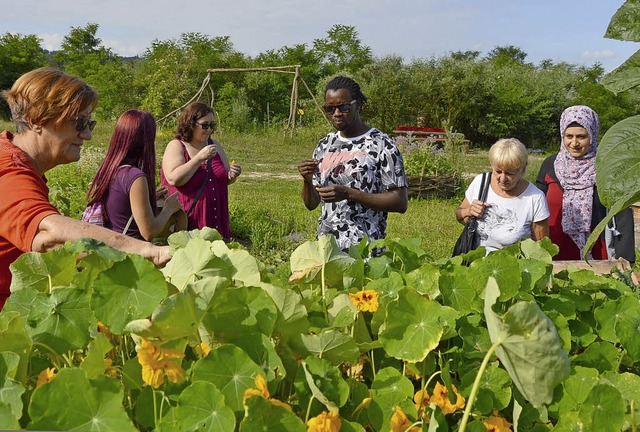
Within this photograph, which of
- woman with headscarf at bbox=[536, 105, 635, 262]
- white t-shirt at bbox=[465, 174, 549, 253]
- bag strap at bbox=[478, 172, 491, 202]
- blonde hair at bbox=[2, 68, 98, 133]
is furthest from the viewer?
woman with headscarf at bbox=[536, 105, 635, 262]

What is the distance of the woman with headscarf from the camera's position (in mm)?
3855

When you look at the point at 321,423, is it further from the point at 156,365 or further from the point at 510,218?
the point at 510,218

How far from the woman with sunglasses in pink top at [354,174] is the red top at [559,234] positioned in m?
1.23

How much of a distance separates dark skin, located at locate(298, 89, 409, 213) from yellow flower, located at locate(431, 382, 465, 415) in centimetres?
222

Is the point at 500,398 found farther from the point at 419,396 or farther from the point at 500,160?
the point at 500,160

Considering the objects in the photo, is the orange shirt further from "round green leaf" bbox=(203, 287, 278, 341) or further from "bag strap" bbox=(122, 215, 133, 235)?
"bag strap" bbox=(122, 215, 133, 235)

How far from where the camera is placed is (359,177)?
3311 millimetres

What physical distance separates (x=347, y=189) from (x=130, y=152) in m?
1.10

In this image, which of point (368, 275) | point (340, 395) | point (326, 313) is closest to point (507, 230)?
point (368, 275)

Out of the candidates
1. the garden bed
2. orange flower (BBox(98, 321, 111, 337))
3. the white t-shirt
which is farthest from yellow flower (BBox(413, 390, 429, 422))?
the garden bed

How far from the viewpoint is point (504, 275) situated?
1.16 metres

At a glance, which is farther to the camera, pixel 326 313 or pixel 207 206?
pixel 207 206

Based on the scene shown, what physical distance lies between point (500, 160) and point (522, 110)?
91.5 feet

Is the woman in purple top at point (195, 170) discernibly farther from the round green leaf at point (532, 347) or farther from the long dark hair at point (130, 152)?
the round green leaf at point (532, 347)
